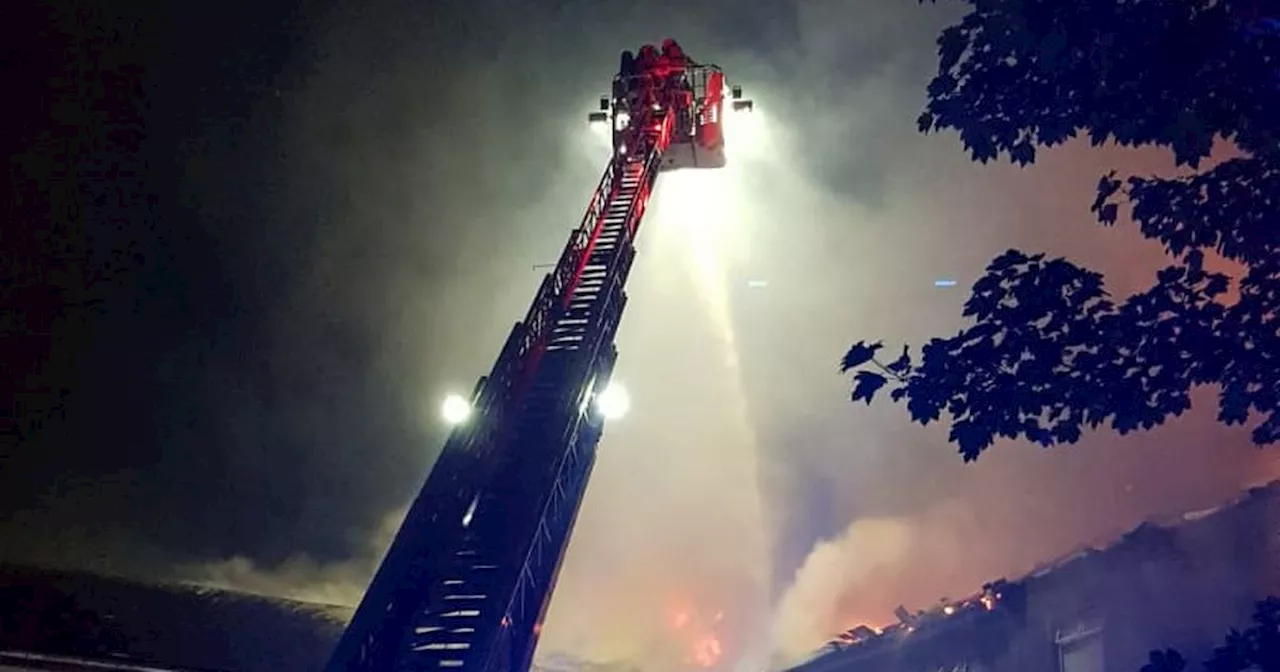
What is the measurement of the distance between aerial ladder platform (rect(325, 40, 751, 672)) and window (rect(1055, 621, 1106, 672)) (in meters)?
7.72

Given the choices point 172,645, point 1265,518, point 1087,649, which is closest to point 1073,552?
point 1087,649

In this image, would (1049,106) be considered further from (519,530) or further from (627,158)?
(627,158)

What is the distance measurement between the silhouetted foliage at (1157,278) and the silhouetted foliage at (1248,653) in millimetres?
1029

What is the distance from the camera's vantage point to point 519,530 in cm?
1070

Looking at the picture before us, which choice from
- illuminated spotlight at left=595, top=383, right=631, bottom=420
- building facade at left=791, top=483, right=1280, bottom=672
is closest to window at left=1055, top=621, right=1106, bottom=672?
building facade at left=791, top=483, right=1280, bottom=672

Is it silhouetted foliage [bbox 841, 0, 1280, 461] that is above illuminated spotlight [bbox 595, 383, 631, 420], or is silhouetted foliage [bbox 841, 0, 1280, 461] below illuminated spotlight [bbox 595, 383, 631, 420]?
below

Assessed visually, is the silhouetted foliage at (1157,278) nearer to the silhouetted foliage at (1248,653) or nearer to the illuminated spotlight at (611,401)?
the silhouetted foliage at (1248,653)

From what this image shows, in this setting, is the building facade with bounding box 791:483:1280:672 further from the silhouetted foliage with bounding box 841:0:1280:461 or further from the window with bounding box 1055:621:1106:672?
the silhouetted foliage with bounding box 841:0:1280:461

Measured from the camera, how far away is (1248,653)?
5305 mm

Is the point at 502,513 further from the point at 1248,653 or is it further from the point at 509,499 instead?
the point at 1248,653

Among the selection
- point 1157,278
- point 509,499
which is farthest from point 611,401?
point 1157,278

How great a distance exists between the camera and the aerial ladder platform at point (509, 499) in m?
9.16

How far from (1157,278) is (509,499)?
22.8 feet

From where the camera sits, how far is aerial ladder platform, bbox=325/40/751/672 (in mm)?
9156
